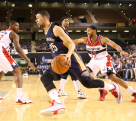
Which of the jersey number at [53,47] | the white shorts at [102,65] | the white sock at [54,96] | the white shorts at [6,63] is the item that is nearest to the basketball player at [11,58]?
the white shorts at [6,63]

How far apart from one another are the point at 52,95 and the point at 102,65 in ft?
6.02

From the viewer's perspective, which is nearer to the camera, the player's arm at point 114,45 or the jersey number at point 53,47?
the jersey number at point 53,47


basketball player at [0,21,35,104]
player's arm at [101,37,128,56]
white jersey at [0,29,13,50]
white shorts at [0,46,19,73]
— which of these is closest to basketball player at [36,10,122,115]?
player's arm at [101,37,128,56]

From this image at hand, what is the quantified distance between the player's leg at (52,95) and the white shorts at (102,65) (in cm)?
138

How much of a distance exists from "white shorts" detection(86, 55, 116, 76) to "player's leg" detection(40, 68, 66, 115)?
54.3 inches

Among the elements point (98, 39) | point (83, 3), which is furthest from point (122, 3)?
point (98, 39)

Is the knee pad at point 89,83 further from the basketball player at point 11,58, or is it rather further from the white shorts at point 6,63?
the white shorts at point 6,63

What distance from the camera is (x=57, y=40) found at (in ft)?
9.68

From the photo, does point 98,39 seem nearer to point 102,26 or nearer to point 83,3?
point 102,26

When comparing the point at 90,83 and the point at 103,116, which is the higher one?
the point at 90,83

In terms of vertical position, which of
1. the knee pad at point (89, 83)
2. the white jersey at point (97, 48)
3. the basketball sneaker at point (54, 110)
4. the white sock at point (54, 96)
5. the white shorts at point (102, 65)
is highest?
the white jersey at point (97, 48)

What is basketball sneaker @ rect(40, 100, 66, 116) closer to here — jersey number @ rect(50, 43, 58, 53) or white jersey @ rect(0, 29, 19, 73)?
jersey number @ rect(50, 43, 58, 53)

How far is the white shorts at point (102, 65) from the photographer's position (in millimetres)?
4242

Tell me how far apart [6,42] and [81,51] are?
20394 mm
